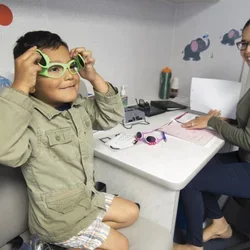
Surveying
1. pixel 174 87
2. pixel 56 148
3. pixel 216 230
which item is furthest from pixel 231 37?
pixel 56 148

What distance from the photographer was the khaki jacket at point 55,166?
670 millimetres

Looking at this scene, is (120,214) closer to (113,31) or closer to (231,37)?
(113,31)

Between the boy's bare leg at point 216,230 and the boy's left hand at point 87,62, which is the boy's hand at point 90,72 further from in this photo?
the boy's bare leg at point 216,230

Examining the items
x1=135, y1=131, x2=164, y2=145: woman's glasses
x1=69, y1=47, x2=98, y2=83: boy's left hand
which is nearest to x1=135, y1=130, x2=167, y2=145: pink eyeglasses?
x1=135, y1=131, x2=164, y2=145: woman's glasses

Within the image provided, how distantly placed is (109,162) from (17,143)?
455mm

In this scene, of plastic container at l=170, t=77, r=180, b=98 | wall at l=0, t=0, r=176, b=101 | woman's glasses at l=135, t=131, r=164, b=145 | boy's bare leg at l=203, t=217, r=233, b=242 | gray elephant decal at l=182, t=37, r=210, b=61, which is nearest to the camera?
wall at l=0, t=0, r=176, b=101

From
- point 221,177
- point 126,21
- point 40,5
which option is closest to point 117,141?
point 221,177

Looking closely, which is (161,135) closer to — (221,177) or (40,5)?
(221,177)

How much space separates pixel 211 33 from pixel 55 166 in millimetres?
1563

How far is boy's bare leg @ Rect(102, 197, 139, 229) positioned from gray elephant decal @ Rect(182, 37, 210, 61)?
1.39 meters

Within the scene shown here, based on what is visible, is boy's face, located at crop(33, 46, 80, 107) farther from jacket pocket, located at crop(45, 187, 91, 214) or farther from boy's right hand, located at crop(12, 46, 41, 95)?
jacket pocket, located at crop(45, 187, 91, 214)

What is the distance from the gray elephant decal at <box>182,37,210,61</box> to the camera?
73.0 inches

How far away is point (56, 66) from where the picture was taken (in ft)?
2.41

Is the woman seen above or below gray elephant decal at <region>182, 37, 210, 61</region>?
below
